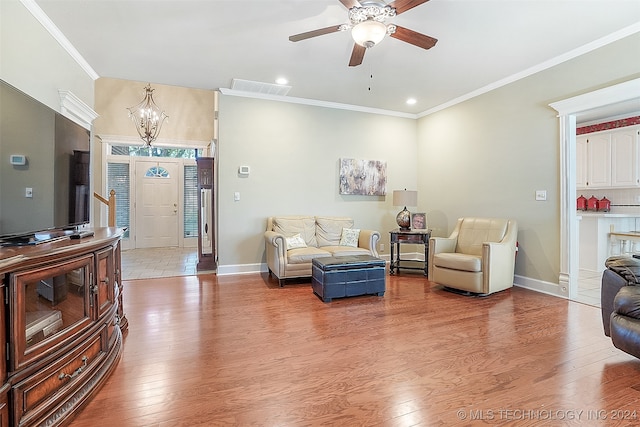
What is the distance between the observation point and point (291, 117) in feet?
16.5

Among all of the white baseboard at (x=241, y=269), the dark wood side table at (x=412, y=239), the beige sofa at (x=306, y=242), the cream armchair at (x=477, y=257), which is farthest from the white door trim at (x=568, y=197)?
the white baseboard at (x=241, y=269)

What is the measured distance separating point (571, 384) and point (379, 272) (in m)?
1.98

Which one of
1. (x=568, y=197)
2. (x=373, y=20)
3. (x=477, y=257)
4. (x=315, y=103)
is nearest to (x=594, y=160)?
(x=568, y=197)

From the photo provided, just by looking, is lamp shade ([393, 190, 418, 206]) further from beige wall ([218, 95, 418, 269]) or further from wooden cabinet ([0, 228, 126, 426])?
wooden cabinet ([0, 228, 126, 426])

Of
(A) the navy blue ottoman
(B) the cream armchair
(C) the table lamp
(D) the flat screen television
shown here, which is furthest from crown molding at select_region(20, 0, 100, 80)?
(B) the cream armchair

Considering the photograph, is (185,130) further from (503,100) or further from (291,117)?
(503,100)

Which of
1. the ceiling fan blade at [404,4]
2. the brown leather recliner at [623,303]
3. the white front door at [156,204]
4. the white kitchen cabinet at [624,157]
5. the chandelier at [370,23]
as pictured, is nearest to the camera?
the brown leather recliner at [623,303]

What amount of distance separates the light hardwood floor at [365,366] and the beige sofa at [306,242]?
2.41 ft

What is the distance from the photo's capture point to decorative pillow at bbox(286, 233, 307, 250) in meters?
4.46

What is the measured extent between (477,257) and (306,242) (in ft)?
7.64

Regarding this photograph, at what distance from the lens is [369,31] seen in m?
2.42

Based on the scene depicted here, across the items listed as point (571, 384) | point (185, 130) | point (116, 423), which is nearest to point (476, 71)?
point (571, 384)

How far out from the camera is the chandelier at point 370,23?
7.64ft

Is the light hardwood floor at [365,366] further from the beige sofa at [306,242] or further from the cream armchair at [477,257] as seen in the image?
the beige sofa at [306,242]
